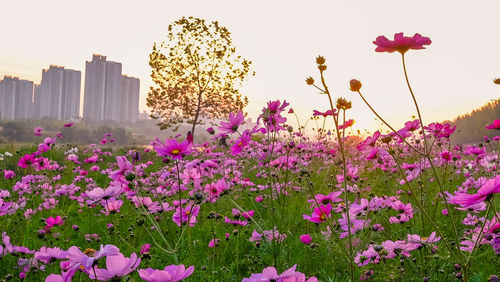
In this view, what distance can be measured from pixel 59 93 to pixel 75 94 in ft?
16.9

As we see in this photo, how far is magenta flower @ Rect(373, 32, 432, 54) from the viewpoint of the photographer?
116cm

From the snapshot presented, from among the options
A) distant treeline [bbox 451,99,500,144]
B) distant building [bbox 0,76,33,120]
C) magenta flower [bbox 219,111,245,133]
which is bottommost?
magenta flower [bbox 219,111,245,133]

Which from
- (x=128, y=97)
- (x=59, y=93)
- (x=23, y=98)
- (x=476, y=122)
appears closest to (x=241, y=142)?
(x=476, y=122)

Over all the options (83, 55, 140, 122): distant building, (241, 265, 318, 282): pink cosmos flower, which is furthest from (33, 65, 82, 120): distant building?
(241, 265, 318, 282): pink cosmos flower

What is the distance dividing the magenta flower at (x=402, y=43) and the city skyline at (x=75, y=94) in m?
106

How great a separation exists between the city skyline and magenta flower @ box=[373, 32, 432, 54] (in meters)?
106

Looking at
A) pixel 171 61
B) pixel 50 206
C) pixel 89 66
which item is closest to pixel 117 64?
pixel 89 66

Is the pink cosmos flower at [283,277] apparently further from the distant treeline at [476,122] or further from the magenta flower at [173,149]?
the distant treeline at [476,122]

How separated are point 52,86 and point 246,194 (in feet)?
393

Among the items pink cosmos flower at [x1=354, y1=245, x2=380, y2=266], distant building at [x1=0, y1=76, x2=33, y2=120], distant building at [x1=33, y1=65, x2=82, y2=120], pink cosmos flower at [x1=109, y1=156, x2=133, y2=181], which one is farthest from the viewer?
distant building at [x1=0, y1=76, x2=33, y2=120]

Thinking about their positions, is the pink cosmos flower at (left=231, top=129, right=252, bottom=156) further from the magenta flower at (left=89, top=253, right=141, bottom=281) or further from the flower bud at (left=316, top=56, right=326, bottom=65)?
the magenta flower at (left=89, top=253, right=141, bottom=281)

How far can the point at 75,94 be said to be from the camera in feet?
344

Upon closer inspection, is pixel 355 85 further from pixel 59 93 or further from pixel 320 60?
pixel 59 93

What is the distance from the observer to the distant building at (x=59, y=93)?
101812 millimetres
